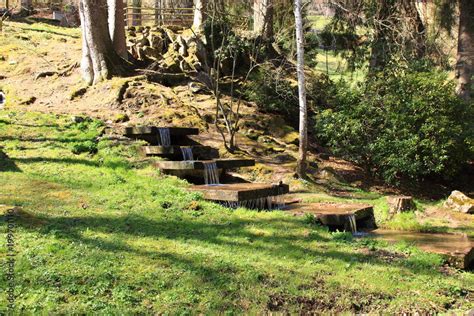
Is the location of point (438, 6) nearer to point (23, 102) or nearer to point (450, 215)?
point (450, 215)

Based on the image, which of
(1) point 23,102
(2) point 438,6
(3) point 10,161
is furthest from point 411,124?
(1) point 23,102

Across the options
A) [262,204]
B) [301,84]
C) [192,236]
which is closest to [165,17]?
[301,84]

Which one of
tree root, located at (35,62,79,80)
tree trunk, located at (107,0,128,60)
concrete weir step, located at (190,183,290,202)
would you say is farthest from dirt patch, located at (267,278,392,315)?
tree root, located at (35,62,79,80)

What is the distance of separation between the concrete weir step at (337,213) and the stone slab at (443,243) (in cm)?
38

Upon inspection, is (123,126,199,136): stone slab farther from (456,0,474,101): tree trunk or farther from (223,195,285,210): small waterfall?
(456,0,474,101): tree trunk

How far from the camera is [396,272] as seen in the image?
637 centimetres

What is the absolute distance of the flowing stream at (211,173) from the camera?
10.3 meters

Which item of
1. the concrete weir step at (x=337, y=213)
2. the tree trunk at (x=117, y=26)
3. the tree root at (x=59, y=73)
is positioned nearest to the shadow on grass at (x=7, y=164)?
the concrete weir step at (x=337, y=213)

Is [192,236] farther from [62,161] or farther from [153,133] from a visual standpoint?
[153,133]

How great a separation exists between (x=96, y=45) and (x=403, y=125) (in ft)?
29.4

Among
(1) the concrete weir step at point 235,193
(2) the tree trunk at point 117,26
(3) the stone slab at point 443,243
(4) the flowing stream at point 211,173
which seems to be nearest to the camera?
→ (3) the stone slab at point 443,243

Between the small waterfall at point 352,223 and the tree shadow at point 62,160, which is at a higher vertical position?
the tree shadow at point 62,160

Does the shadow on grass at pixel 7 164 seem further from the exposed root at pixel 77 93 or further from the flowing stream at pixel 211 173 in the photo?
the exposed root at pixel 77 93

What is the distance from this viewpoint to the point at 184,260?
5.95m
